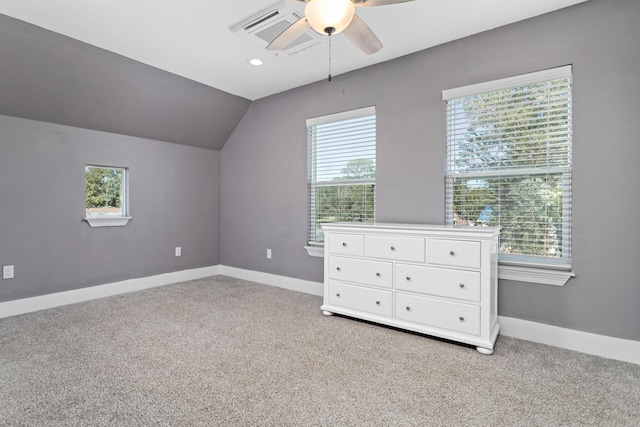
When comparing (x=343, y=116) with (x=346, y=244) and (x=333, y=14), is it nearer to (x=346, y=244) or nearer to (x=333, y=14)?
(x=346, y=244)

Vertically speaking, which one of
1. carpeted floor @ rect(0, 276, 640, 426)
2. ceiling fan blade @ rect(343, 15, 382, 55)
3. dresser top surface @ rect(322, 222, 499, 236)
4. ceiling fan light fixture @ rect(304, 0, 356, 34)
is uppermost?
ceiling fan blade @ rect(343, 15, 382, 55)

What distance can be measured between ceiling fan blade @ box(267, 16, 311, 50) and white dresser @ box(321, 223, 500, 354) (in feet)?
5.31

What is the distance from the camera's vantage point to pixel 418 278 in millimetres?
2629

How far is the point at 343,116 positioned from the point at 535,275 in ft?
7.92

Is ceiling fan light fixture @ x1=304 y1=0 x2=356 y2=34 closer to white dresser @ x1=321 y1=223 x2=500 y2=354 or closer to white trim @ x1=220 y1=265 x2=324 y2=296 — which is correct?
white dresser @ x1=321 y1=223 x2=500 y2=354

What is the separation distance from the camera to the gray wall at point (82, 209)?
315 cm

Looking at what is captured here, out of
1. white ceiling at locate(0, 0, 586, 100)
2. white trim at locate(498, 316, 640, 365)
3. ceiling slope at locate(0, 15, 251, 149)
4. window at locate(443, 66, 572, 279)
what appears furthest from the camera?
ceiling slope at locate(0, 15, 251, 149)

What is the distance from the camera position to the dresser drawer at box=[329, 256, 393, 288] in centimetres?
279

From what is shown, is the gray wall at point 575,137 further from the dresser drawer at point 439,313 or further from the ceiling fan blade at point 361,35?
the ceiling fan blade at point 361,35

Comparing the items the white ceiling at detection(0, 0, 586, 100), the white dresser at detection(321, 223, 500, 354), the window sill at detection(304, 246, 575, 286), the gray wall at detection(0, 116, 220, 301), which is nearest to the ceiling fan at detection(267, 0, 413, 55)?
the white ceiling at detection(0, 0, 586, 100)

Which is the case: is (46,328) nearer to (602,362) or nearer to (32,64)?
(32,64)

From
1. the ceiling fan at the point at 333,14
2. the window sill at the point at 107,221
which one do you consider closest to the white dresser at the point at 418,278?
the ceiling fan at the point at 333,14

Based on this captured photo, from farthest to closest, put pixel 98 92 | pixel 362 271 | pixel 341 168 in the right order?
1. pixel 341 168
2. pixel 98 92
3. pixel 362 271

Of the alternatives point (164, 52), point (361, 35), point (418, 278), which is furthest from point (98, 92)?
point (418, 278)
